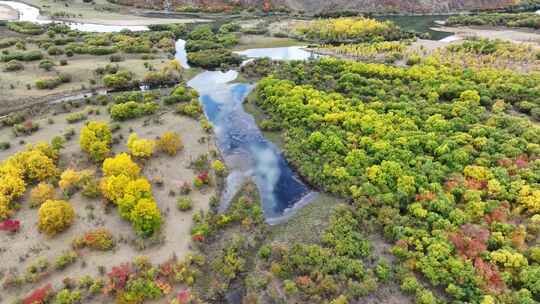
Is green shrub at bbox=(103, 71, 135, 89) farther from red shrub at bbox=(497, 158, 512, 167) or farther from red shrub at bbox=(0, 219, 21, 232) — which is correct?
red shrub at bbox=(497, 158, 512, 167)

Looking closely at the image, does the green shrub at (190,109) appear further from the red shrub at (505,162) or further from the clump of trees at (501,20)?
the clump of trees at (501,20)

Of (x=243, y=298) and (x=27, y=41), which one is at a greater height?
(x=27, y=41)

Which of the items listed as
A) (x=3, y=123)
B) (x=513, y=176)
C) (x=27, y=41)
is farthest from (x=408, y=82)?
(x=27, y=41)

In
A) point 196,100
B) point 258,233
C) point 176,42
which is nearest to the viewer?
point 258,233

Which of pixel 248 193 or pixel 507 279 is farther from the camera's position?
pixel 248 193

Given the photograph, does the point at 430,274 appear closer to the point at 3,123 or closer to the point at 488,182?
the point at 488,182

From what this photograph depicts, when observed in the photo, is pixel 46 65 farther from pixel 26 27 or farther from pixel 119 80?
pixel 26 27

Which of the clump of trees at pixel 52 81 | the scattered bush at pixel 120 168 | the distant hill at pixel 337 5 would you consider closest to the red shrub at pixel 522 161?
the scattered bush at pixel 120 168

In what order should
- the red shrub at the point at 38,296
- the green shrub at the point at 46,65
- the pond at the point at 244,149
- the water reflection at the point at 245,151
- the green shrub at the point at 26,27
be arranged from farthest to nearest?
the green shrub at the point at 26,27 < the green shrub at the point at 46,65 < the water reflection at the point at 245,151 < the pond at the point at 244,149 < the red shrub at the point at 38,296
